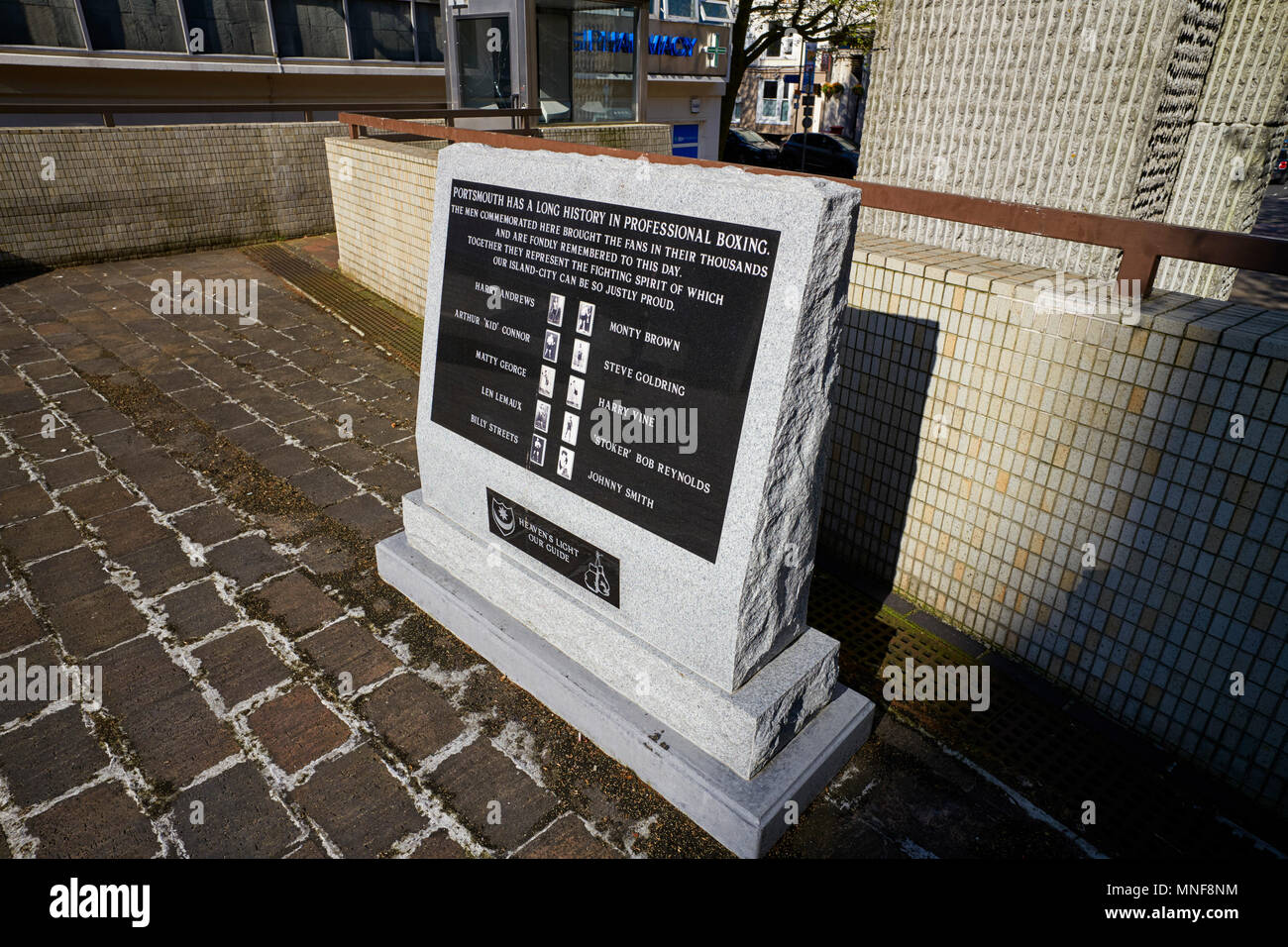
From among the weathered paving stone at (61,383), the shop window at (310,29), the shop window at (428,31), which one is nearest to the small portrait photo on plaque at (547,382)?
the weathered paving stone at (61,383)

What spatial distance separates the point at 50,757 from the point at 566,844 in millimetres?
2233

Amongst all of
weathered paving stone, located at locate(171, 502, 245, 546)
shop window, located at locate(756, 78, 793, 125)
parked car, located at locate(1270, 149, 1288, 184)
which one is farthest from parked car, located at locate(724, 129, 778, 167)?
weathered paving stone, located at locate(171, 502, 245, 546)

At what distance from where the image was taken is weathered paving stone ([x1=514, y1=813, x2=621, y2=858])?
2.96m

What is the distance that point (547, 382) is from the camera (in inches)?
135

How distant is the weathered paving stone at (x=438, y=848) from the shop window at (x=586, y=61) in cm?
1269

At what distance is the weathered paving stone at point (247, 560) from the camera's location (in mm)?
4500

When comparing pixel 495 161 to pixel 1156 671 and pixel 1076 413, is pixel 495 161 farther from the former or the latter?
pixel 1156 671

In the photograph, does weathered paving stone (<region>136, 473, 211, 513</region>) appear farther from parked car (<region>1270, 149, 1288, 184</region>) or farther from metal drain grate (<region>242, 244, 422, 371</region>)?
parked car (<region>1270, 149, 1288, 184</region>)

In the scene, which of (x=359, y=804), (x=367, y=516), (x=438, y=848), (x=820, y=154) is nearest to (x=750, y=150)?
(x=820, y=154)

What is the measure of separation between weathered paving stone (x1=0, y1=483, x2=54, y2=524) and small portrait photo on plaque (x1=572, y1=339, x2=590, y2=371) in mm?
3924

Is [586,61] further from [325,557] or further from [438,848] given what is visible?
[438,848]
